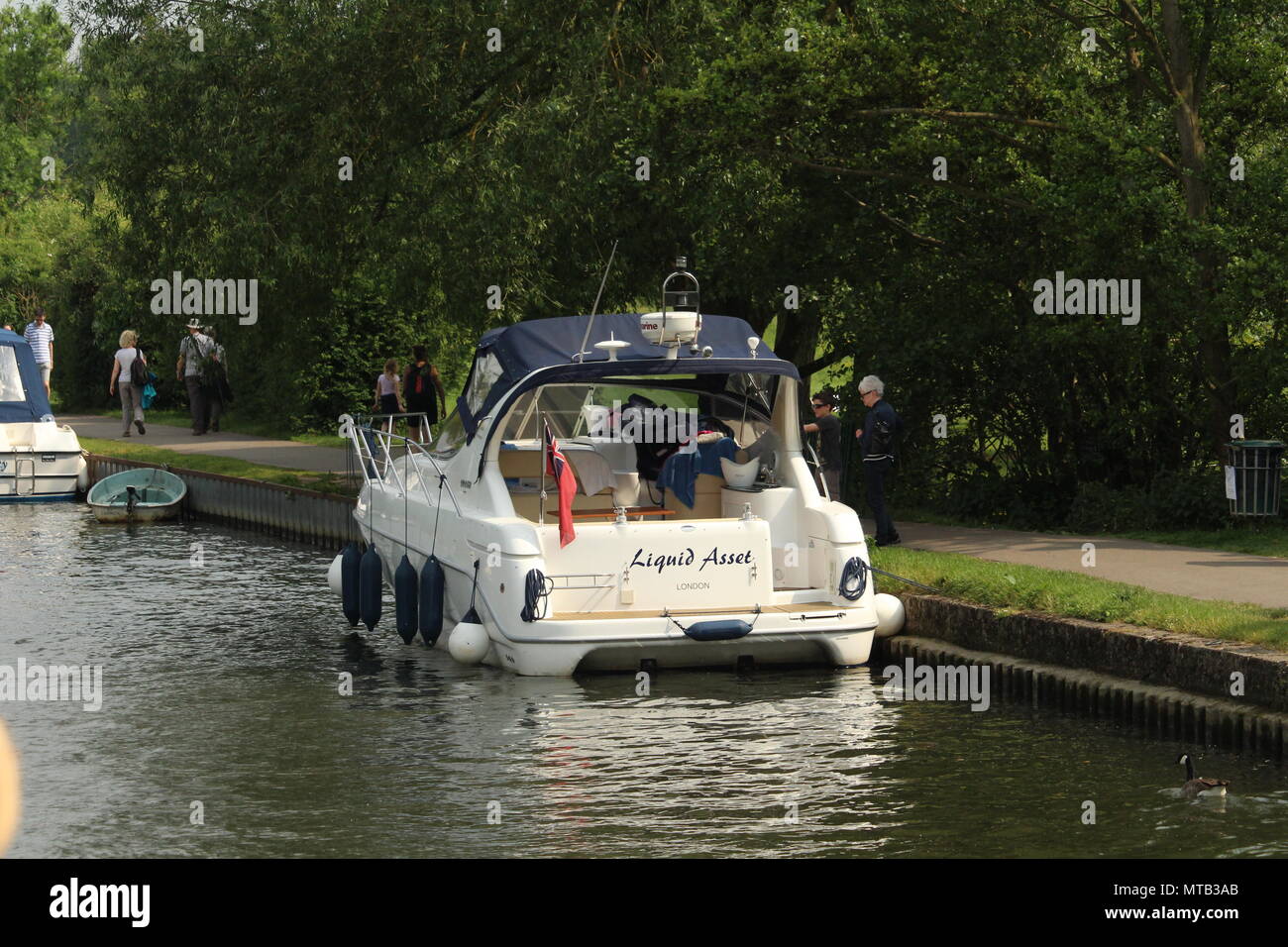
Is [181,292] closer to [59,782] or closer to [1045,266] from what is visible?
[1045,266]

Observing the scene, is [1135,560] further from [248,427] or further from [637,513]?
[248,427]

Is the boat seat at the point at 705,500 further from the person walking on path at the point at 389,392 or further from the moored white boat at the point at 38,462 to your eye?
the moored white boat at the point at 38,462

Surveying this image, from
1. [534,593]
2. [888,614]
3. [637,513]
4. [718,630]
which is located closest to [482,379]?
[637,513]

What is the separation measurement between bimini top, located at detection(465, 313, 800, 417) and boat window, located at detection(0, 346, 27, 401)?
14740mm

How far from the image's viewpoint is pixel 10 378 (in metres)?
29.0

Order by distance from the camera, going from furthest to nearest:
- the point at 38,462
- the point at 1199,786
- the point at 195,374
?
the point at 195,374
the point at 38,462
the point at 1199,786

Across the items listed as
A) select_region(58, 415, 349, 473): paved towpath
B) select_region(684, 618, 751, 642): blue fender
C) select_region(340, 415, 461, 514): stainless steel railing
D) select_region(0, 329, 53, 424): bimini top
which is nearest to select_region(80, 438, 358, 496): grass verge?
select_region(58, 415, 349, 473): paved towpath

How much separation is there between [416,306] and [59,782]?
13.5 m

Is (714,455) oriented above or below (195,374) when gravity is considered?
below

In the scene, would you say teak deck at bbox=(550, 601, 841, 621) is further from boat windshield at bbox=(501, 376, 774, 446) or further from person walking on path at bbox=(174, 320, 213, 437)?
person walking on path at bbox=(174, 320, 213, 437)

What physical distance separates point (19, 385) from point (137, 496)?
15.3ft

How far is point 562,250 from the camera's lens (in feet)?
78.9

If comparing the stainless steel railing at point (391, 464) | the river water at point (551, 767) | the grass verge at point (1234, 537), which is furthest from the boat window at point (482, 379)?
the grass verge at point (1234, 537)
